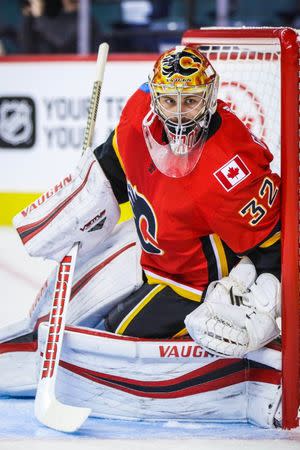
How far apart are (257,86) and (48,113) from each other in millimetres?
1600

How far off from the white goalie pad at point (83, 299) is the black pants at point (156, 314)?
0.08 metres

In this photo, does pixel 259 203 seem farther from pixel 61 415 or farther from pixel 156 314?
pixel 61 415

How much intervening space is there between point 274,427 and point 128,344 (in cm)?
38

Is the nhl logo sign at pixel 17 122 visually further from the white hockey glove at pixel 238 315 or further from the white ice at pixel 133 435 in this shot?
the white hockey glove at pixel 238 315

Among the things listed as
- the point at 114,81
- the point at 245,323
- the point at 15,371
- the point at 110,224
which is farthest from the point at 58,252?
the point at 114,81

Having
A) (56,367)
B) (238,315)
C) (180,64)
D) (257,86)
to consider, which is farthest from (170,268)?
(257,86)

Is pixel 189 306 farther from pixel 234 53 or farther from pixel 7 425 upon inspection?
pixel 234 53

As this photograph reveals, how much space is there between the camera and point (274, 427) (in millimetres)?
2607

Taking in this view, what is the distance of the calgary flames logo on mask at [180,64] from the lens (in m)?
2.54

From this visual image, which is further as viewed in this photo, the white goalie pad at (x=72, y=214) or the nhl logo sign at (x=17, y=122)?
the nhl logo sign at (x=17, y=122)

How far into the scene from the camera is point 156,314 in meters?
2.73

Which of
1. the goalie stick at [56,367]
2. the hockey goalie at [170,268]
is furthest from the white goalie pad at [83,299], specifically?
the goalie stick at [56,367]

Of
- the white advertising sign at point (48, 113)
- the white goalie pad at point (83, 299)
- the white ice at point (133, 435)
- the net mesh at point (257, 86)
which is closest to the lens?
the white ice at point (133, 435)

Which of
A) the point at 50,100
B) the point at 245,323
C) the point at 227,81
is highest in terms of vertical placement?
the point at 227,81
